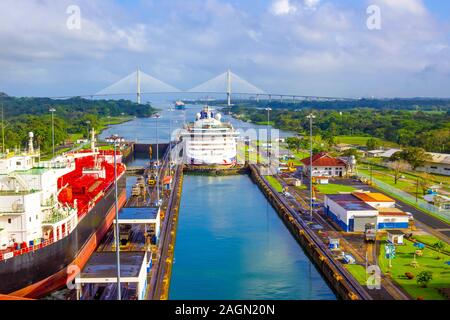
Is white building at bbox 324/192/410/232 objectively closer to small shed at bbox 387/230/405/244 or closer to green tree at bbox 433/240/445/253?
small shed at bbox 387/230/405/244

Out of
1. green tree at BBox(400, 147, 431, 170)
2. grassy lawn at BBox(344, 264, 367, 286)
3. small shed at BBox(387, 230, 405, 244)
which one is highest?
green tree at BBox(400, 147, 431, 170)

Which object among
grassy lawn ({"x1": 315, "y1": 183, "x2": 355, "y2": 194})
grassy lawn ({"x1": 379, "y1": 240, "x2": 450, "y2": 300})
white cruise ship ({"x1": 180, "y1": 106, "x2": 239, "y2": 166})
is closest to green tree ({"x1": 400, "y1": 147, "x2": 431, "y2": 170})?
grassy lawn ({"x1": 315, "y1": 183, "x2": 355, "y2": 194})

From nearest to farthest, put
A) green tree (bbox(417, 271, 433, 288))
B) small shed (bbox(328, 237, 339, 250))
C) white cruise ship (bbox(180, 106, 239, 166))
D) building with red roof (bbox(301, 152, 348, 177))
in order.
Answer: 1. green tree (bbox(417, 271, 433, 288))
2. small shed (bbox(328, 237, 339, 250))
3. building with red roof (bbox(301, 152, 348, 177))
4. white cruise ship (bbox(180, 106, 239, 166))

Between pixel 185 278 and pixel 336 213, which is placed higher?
pixel 336 213

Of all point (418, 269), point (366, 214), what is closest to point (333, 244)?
point (366, 214)

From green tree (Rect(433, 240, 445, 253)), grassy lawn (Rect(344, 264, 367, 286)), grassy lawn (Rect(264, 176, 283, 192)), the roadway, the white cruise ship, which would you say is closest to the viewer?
grassy lawn (Rect(344, 264, 367, 286))

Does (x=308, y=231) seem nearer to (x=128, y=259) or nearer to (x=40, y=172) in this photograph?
(x=128, y=259)
